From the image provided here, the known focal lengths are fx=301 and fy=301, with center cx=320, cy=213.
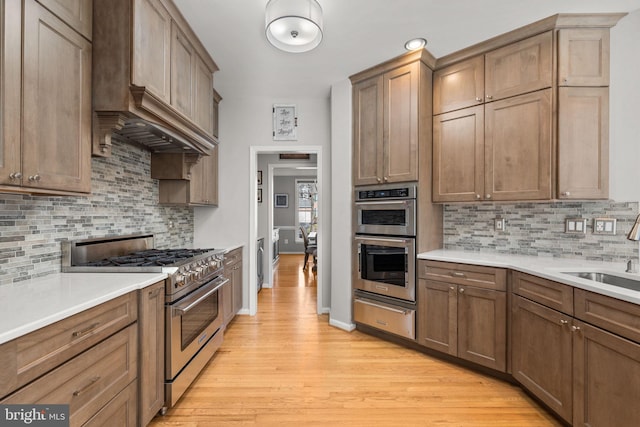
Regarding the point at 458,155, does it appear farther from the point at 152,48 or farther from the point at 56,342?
the point at 56,342

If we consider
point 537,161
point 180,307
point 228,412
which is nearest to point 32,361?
point 180,307

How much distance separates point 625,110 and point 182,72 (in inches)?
125

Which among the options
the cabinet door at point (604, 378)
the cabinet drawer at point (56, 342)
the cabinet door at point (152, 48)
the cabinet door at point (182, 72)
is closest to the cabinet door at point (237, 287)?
the cabinet door at point (182, 72)

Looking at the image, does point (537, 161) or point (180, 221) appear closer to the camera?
point (537, 161)

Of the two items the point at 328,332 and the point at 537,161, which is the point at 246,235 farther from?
the point at 537,161

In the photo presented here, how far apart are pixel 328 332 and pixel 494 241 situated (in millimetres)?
1828

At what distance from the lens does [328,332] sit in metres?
3.11

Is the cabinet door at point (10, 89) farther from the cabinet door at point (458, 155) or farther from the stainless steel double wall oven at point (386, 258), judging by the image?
the cabinet door at point (458, 155)

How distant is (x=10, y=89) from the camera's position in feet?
3.94

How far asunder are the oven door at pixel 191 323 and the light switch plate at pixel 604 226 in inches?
117

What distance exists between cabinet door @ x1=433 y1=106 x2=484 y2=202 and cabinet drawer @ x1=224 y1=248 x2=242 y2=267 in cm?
212

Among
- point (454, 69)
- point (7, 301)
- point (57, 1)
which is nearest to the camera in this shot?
point (7, 301)

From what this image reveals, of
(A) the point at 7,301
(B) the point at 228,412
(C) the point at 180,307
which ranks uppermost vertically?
(A) the point at 7,301

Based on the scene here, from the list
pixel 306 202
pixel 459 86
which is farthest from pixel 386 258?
pixel 306 202
